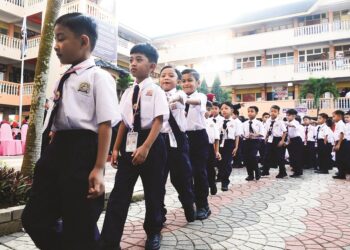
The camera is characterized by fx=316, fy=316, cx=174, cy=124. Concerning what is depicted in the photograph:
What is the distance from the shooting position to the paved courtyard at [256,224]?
3221mm

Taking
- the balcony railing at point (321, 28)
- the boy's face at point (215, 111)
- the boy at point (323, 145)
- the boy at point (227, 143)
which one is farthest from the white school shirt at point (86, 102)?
the balcony railing at point (321, 28)

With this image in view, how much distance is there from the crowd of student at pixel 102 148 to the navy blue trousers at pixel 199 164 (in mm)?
13

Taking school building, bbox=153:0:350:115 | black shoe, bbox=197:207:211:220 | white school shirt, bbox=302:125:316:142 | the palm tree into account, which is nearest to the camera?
black shoe, bbox=197:207:211:220

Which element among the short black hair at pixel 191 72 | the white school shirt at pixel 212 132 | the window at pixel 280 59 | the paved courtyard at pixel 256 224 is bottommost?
the paved courtyard at pixel 256 224

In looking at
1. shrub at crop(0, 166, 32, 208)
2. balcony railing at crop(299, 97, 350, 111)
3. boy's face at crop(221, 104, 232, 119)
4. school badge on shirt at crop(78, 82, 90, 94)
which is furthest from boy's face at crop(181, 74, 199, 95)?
balcony railing at crop(299, 97, 350, 111)

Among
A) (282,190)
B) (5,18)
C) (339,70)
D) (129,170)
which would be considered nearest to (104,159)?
(129,170)

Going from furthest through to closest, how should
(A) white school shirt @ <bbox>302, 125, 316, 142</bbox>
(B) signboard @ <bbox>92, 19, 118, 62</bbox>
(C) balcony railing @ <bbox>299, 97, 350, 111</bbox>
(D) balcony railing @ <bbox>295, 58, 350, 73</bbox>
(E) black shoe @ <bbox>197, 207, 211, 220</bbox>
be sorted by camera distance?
(D) balcony railing @ <bbox>295, 58, 350, 73</bbox>, (C) balcony railing @ <bbox>299, 97, 350, 111</bbox>, (A) white school shirt @ <bbox>302, 125, 316, 142</bbox>, (B) signboard @ <bbox>92, 19, 118, 62</bbox>, (E) black shoe @ <bbox>197, 207, 211, 220</bbox>

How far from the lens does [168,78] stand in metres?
3.77

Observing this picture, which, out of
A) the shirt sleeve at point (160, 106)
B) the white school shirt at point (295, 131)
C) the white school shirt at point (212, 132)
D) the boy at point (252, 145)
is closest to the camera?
the shirt sleeve at point (160, 106)

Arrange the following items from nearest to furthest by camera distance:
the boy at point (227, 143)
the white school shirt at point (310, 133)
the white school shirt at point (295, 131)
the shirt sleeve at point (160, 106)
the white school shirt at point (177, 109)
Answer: the shirt sleeve at point (160, 106) < the white school shirt at point (177, 109) < the boy at point (227, 143) < the white school shirt at point (295, 131) < the white school shirt at point (310, 133)

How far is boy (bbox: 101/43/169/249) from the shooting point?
2689mm

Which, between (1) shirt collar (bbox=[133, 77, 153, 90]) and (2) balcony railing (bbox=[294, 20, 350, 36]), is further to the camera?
(2) balcony railing (bbox=[294, 20, 350, 36])

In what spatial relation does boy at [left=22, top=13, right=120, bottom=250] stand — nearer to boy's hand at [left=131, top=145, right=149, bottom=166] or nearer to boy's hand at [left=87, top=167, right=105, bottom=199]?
boy's hand at [left=87, top=167, right=105, bottom=199]

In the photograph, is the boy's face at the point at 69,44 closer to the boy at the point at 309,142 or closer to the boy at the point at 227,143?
the boy at the point at 227,143
